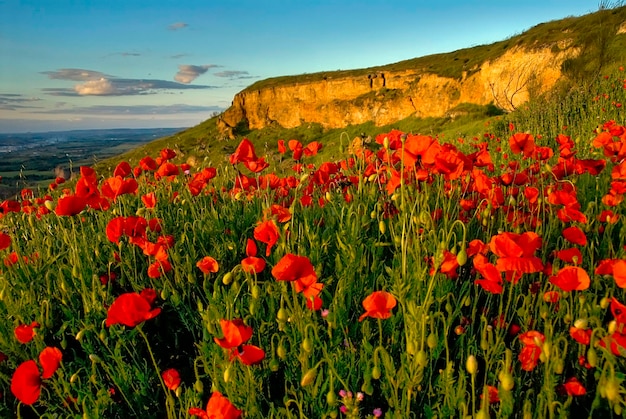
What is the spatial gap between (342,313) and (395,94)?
5217 centimetres

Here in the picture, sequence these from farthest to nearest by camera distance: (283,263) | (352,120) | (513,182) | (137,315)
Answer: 1. (352,120)
2. (513,182)
3. (137,315)
4. (283,263)

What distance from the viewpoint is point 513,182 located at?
2.79 m

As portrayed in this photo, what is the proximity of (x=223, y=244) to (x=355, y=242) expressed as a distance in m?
0.84

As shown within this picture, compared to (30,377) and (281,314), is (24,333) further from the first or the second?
(281,314)

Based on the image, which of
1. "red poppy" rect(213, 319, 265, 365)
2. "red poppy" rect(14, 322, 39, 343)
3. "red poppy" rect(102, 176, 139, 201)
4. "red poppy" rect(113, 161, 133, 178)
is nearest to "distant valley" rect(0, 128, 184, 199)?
"red poppy" rect(113, 161, 133, 178)

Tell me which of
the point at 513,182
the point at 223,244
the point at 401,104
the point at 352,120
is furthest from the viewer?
the point at 352,120

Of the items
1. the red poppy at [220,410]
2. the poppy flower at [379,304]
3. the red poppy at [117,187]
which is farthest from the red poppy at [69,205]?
the poppy flower at [379,304]

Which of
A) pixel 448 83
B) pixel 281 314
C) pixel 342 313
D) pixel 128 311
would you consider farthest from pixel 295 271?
pixel 448 83

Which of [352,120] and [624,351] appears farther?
[352,120]

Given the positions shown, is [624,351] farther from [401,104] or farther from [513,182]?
[401,104]

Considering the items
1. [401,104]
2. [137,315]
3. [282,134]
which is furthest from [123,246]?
[282,134]

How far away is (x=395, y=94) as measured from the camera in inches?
2014

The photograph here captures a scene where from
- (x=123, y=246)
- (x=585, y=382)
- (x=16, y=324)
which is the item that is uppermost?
(x=123, y=246)

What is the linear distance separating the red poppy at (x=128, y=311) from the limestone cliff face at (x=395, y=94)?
87.5ft
